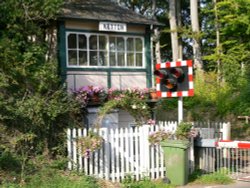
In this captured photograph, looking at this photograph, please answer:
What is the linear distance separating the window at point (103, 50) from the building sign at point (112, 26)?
0.37 meters

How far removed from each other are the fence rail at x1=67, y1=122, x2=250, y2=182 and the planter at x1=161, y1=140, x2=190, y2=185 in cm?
65

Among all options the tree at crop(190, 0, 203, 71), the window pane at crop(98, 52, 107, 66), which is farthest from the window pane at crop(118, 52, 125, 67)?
the tree at crop(190, 0, 203, 71)

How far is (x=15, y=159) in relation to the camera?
11.4m

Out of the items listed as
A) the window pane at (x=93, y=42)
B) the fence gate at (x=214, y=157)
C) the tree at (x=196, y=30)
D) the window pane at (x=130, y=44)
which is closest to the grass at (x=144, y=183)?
the fence gate at (x=214, y=157)

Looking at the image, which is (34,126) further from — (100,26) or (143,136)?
(100,26)

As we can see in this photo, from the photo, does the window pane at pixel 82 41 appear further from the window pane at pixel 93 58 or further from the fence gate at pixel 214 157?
the fence gate at pixel 214 157

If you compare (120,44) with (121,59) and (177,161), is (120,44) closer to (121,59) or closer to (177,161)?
(121,59)

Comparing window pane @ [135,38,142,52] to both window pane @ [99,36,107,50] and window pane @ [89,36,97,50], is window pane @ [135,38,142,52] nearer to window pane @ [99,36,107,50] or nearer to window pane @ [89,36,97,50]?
window pane @ [99,36,107,50]

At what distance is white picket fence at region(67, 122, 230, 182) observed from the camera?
1166cm

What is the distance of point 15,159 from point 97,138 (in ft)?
6.40

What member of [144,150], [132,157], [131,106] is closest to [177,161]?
[144,150]

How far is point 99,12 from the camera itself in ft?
55.6

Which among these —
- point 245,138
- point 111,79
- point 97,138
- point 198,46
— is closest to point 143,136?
point 97,138

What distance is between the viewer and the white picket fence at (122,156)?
459 inches
